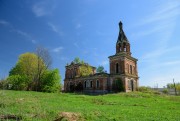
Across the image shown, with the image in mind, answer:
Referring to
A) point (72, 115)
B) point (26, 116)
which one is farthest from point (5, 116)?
point (72, 115)

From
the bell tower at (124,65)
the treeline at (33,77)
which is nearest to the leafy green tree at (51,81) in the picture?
the treeline at (33,77)

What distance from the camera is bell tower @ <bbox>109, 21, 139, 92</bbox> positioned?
141 feet

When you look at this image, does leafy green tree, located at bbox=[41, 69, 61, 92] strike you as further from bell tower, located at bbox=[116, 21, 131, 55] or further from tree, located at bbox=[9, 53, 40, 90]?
bell tower, located at bbox=[116, 21, 131, 55]

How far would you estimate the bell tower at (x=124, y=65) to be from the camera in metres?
43.1

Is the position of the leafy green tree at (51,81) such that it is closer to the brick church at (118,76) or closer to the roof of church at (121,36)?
the brick church at (118,76)

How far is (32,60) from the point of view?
53.9m

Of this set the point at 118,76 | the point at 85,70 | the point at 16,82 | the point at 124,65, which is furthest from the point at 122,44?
the point at 16,82

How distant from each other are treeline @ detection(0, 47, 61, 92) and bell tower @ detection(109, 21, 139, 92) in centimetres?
1380

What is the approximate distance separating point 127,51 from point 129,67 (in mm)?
4005

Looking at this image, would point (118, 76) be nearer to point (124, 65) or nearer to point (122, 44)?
point (124, 65)

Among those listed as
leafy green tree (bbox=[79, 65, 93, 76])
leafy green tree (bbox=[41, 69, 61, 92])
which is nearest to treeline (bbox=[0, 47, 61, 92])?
leafy green tree (bbox=[41, 69, 61, 92])

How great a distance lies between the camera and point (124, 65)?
4325cm

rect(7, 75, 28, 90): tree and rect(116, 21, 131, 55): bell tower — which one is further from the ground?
rect(116, 21, 131, 55): bell tower

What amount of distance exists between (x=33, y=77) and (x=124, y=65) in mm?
22806
